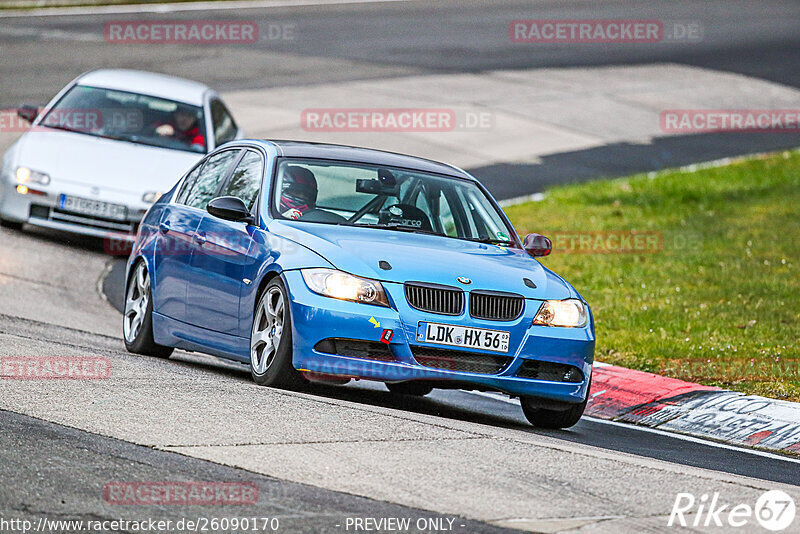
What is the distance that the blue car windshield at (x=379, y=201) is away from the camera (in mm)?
9531

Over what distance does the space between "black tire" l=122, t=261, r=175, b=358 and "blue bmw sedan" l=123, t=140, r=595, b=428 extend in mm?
25

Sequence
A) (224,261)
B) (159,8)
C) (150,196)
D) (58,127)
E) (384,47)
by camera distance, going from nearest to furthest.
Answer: (224,261) < (150,196) < (58,127) < (384,47) < (159,8)

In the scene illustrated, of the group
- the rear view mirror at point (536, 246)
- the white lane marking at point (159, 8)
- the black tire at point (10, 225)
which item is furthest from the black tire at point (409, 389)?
the white lane marking at point (159, 8)

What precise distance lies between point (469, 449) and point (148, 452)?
5.13 feet

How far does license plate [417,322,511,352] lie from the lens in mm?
8492

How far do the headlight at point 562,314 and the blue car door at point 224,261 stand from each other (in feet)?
6.00

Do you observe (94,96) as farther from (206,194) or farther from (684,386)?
(684,386)

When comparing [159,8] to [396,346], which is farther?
[159,8]

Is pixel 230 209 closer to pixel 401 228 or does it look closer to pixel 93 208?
pixel 401 228

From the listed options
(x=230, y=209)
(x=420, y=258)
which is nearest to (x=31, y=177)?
(x=230, y=209)

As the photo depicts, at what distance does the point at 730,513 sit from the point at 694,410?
4056mm

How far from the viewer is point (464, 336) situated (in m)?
8.55

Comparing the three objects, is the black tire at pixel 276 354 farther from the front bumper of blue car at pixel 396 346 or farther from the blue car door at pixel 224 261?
the blue car door at pixel 224 261

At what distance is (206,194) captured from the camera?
1043cm
